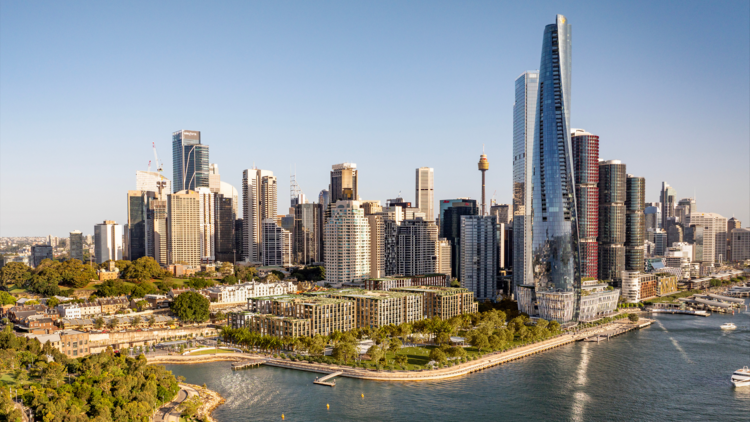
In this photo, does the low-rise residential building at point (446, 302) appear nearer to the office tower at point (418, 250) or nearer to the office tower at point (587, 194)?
the office tower at point (587, 194)

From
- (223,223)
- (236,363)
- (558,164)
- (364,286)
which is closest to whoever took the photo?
(236,363)

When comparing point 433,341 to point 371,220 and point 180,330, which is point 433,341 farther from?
point 371,220

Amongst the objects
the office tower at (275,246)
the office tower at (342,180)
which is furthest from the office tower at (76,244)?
the office tower at (342,180)

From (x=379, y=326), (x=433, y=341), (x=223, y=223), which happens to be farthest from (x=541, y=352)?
(x=223, y=223)

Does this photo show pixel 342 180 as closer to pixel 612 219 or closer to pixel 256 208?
pixel 256 208

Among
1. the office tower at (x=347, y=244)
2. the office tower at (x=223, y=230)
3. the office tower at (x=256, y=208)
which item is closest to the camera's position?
the office tower at (x=347, y=244)

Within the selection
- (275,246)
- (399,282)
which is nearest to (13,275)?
(275,246)

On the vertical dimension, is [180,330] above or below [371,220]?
below
